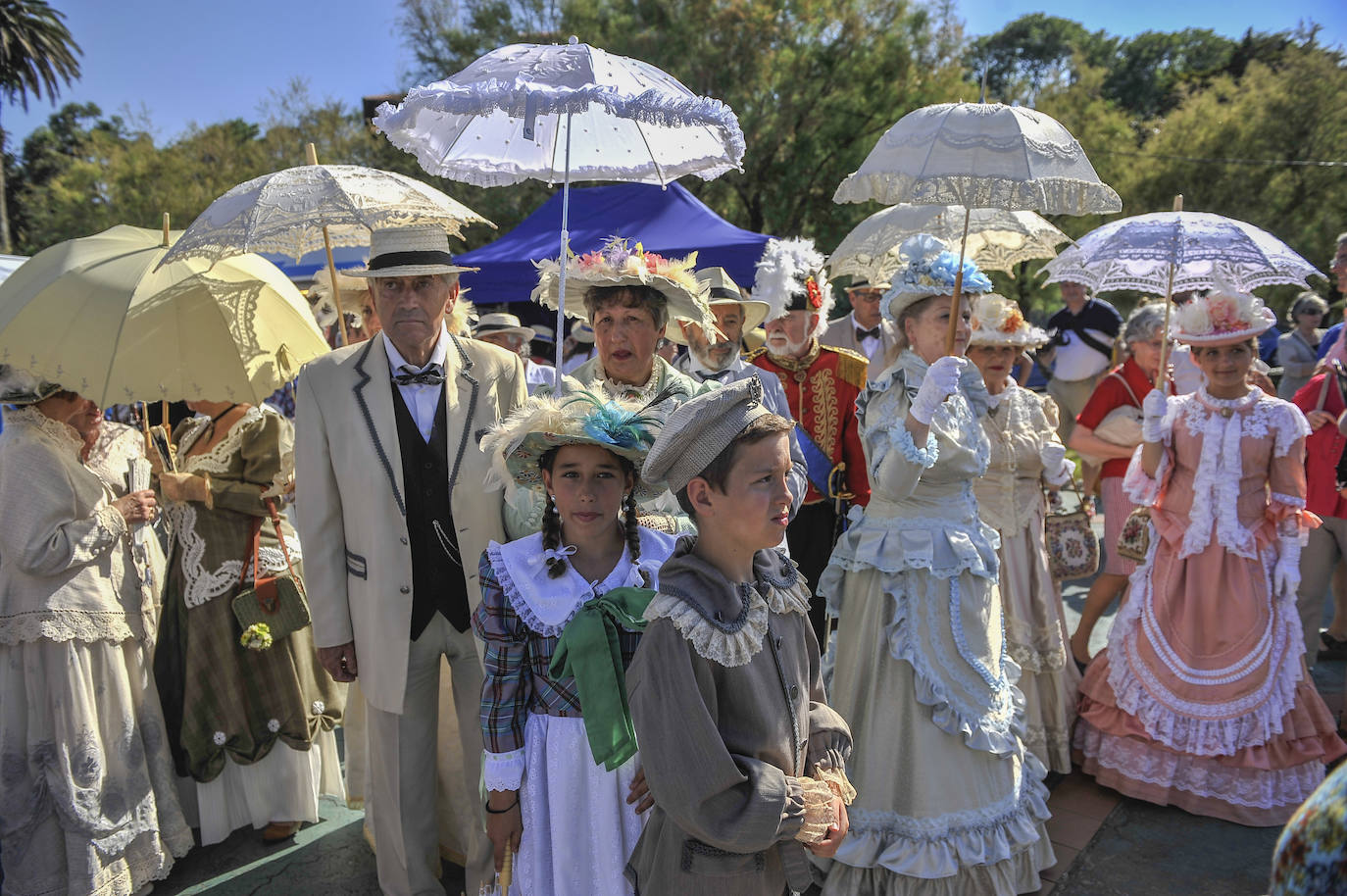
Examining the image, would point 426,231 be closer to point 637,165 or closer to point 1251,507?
point 637,165

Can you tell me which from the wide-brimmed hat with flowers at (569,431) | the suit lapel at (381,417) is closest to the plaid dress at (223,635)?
the suit lapel at (381,417)

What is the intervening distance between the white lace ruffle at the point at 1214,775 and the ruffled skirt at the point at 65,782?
13.3 ft

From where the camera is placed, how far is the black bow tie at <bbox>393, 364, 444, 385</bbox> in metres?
3.06

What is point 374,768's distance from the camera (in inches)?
124

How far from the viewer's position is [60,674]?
10.9 ft

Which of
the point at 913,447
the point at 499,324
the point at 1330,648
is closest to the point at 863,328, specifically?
the point at 499,324

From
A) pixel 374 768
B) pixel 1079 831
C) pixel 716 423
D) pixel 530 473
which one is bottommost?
pixel 1079 831

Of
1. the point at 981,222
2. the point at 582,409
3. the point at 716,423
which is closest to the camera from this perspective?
the point at 716,423

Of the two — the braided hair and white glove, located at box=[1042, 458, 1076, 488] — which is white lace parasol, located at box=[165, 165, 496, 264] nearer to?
the braided hair

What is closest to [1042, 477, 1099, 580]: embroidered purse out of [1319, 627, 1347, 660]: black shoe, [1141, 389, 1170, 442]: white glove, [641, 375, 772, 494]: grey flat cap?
[1141, 389, 1170, 442]: white glove

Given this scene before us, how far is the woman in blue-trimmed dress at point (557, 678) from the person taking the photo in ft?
7.45

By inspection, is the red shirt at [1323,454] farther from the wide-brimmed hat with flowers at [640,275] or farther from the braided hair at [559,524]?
the braided hair at [559,524]

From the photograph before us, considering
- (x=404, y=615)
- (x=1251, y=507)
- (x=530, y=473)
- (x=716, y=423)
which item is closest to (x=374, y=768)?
(x=404, y=615)

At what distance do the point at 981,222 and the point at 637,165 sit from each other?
1860 mm
